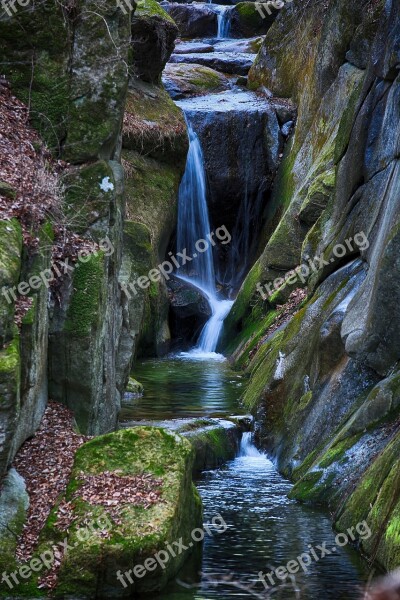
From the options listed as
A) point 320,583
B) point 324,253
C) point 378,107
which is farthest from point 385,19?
point 320,583

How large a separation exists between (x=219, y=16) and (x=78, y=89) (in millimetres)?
33676

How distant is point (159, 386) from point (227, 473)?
6.80 m

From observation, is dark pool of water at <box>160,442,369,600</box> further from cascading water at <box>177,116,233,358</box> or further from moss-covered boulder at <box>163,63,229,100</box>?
moss-covered boulder at <box>163,63,229,100</box>

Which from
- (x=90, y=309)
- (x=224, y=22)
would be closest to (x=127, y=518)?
(x=90, y=309)

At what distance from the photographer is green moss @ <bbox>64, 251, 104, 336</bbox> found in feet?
35.8

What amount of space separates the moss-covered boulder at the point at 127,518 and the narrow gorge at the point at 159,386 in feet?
0.07

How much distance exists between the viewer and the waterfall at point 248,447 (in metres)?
14.9

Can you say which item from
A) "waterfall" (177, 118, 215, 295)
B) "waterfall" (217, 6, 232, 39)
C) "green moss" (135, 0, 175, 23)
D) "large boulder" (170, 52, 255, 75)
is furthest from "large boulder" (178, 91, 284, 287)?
"waterfall" (217, 6, 232, 39)

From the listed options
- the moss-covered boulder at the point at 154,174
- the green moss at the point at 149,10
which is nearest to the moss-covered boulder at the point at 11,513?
the moss-covered boulder at the point at 154,174

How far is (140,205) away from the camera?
1047 inches

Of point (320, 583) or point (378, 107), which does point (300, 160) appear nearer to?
point (378, 107)

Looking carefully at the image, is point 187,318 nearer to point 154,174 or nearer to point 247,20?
point 154,174

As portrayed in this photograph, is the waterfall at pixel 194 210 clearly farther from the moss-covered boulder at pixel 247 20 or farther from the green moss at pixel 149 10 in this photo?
the moss-covered boulder at pixel 247 20

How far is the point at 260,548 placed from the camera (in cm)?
930
